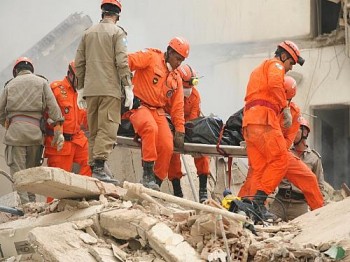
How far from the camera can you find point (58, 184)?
7.29 metres

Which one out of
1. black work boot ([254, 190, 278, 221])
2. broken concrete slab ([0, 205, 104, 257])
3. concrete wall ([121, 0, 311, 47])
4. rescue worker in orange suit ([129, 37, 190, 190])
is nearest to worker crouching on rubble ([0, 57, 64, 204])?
rescue worker in orange suit ([129, 37, 190, 190])

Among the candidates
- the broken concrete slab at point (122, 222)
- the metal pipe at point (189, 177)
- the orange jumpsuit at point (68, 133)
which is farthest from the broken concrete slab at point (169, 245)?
the metal pipe at point (189, 177)

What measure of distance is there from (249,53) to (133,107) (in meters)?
7.78

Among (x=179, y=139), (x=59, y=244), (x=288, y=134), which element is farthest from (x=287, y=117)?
(x=59, y=244)

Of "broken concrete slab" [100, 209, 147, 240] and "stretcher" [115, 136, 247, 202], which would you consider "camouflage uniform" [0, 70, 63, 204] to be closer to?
"stretcher" [115, 136, 247, 202]

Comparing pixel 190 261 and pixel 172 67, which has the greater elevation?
pixel 172 67

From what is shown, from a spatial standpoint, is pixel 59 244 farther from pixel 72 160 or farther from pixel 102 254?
pixel 72 160

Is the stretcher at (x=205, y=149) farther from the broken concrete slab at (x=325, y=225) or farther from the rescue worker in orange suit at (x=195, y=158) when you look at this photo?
the broken concrete slab at (x=325, y=225)

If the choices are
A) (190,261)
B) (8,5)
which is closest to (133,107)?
(190,261)

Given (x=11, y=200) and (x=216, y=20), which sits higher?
(x=216, y=20)

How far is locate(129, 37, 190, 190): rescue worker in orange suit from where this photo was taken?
9.33m

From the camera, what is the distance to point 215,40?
1741cm

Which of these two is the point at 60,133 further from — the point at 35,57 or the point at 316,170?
the point at 35,57

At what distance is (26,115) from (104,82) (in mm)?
1510
